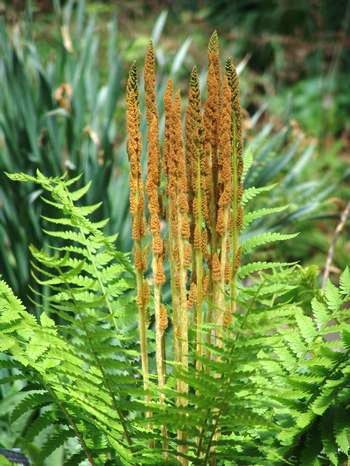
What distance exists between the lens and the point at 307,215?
8.77ft

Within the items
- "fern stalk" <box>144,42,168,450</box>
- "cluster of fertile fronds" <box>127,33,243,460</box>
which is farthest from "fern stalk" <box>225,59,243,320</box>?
"fern stalk" <box>144,42,168,450</box>

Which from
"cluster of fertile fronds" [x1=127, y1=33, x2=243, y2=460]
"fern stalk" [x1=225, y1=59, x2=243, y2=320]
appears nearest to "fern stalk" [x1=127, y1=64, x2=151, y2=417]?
"cluster of fertile fronds" [x1=127, y1=33, x2=243, y2=460]

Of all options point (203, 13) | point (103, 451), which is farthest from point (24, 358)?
point (203, 13)

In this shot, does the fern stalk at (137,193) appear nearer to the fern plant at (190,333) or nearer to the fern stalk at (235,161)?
the fern plant at (190,333)

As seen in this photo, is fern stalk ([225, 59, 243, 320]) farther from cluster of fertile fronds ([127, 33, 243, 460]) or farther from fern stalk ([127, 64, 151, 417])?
fern stalk ([127, 64, 151, 417])

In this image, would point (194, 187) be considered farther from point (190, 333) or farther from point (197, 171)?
point (190, 333)

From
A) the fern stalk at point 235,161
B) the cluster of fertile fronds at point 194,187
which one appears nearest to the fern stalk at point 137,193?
the cluster of fertile fronds at point 194,187

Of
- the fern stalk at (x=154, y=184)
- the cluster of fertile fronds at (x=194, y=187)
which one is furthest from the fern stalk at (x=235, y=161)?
the fern stalk at (x=154, y=184)

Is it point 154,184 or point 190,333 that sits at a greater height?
point 154,184

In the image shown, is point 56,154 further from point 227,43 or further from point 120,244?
point 227,43

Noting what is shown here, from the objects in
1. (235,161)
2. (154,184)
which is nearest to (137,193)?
(154,184)

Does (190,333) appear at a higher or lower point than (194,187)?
lower

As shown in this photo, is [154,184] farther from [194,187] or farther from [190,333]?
[190,333]

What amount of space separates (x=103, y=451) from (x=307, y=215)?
70.2 inches
